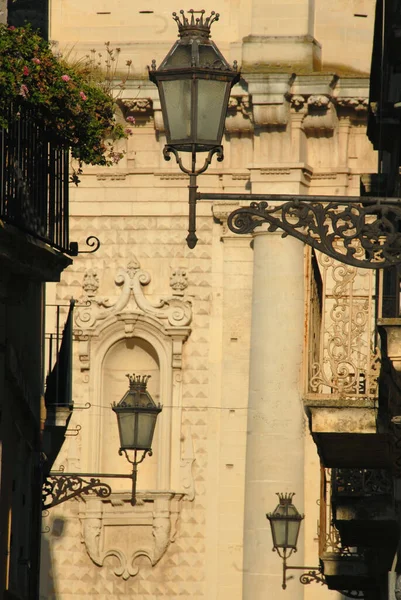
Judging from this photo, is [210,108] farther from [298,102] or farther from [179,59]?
[298,102]

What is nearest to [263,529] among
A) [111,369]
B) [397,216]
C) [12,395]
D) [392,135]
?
[111,369]

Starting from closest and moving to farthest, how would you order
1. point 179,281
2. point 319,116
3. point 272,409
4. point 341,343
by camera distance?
1. point 341,343
2. point 272,409
3. point 319,116
4. point 179,281

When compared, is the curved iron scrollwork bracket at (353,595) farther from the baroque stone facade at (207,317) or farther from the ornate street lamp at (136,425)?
the ornate street lamp at (136,425)

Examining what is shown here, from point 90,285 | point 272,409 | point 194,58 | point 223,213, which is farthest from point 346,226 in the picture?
point 90,285

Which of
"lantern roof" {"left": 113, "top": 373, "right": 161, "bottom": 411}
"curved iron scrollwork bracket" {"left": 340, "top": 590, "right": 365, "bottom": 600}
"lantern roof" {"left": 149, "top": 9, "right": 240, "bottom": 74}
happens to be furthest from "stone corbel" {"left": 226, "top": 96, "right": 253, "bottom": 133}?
"lantern roof" {"left": 149, "top": 9, "right": 240, "bottom": 74}

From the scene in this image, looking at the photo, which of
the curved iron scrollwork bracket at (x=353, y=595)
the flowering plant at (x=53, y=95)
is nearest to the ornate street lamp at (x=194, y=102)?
the flowering plant at (x=53, y=95)

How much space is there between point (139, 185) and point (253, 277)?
2.19 meters

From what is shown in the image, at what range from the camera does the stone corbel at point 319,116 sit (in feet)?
94.7

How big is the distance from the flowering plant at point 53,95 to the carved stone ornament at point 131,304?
Answer: 557 inches

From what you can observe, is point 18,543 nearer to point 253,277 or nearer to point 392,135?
point 392,135

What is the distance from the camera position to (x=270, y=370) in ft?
94.3

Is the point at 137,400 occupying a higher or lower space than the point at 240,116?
lower

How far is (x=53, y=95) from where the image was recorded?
14164 millimetres

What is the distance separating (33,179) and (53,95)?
62 cm
